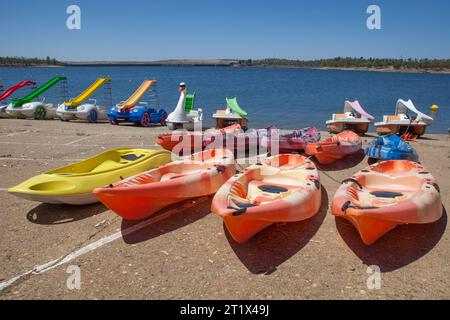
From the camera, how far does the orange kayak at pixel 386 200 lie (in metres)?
4.18

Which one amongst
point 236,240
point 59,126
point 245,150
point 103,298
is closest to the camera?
point 103,298

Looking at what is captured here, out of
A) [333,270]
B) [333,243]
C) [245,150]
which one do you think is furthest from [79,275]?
[245,150]

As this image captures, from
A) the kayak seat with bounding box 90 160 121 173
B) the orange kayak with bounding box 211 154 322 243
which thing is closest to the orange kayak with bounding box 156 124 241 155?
the kayak seat with bounding box 90 160 121 173

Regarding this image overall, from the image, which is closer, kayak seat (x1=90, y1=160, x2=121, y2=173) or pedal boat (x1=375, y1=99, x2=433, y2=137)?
kayak seat (x1=90, y1=160, x2=121, y2=173)

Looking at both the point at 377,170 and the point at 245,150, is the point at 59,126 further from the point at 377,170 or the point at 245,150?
the point at 377,170

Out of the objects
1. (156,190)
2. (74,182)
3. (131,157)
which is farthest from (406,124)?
(74,182)

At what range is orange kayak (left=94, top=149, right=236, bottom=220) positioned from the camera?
4789 mm

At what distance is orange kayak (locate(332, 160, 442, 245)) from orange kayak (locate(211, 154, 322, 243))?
0.43 metres

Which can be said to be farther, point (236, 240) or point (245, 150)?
point (245, 150)

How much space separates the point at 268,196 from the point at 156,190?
5.54 ft

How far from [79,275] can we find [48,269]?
1.37ft

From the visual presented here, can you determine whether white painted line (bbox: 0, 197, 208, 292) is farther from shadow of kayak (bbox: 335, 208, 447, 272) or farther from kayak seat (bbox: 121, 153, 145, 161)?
shadow of kayak (bbox: 335, 208, 447, 272)
